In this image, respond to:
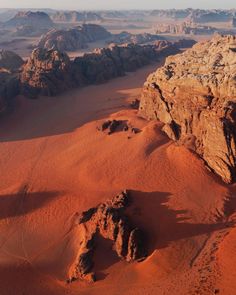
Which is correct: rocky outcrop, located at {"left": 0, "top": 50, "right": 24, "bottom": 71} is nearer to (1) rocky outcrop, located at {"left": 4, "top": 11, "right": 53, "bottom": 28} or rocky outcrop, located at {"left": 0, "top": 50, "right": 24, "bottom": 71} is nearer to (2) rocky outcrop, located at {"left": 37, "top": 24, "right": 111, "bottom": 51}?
(2) rocky outcrop, located at {"left": 37, "top": 24, "right": 111, "bottom": 51}

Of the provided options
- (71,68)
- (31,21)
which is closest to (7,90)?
(71,68)

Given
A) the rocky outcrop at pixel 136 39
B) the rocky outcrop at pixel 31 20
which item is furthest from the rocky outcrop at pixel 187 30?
the rocky outcrop at pixel 31 20

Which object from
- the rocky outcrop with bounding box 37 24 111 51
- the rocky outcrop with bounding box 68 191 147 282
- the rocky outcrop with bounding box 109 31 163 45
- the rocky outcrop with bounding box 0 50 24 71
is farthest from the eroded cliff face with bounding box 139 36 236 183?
the rocky outcrop with bounding box 109 31 163 45

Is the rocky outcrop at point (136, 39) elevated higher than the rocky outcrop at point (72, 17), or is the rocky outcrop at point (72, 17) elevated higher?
the rocky outcrop at point (72, 17)

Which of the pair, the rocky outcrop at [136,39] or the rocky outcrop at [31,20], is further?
the rocky outcrop at [31,20]

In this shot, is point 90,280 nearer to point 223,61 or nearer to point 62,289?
point 62,289

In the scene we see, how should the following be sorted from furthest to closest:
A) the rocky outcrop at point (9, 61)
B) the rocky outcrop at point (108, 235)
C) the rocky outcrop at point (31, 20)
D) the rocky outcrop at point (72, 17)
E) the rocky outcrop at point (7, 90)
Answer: the rocky outcrop at point (72, 17) < the rocky outcrop at point (31, 20) < the rocky outcrop at point (9, 61) < the rocky outcrop at point (7, 90) < the rocky outcrop at point (108, 235)

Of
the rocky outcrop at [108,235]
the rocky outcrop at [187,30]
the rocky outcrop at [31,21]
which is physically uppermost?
the rocky outcrop at [31,21]

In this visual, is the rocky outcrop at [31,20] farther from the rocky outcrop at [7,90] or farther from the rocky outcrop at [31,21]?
the rocky outcrop at [7,90]
